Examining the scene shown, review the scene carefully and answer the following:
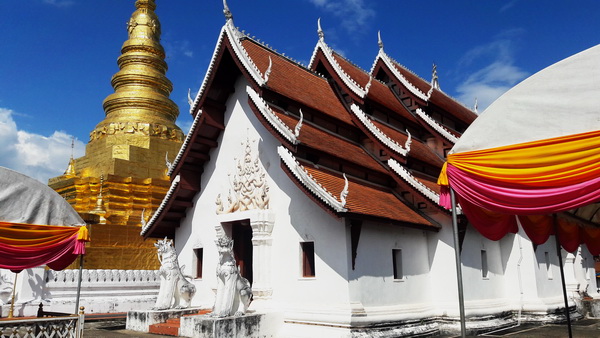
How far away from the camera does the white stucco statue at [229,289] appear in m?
9.48

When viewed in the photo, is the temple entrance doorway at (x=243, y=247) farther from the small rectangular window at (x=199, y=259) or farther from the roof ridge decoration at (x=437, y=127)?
the roof ridge decoration at (x=437, y=127)

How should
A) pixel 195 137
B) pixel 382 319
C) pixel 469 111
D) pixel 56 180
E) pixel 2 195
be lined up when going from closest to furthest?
pixel 2 195 < pixel 382 319 < pixel 195 137 < pixel 469 111 < pixel 56 180

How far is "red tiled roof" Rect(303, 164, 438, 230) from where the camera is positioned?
9817 mm

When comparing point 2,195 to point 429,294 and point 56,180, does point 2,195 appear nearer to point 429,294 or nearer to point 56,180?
point 429,294

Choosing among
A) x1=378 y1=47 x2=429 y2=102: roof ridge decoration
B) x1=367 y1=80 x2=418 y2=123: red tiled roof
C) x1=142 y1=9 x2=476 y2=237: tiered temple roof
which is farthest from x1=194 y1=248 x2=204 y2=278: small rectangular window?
Answer: x1=378 y1=47 x2=429 y2=102: roof ridge decoration

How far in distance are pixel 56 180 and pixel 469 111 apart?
727 inches

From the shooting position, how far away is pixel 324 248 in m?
10.0

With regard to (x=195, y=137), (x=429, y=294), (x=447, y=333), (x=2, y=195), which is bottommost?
(x=447, y=333)

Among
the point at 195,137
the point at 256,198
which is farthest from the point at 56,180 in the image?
the point at 256,198

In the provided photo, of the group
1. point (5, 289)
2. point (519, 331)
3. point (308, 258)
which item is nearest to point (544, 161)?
point (308, 258)

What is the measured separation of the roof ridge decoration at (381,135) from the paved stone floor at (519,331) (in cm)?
441

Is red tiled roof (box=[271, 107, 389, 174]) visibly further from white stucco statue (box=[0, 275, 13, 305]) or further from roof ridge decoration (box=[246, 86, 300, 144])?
white stucco statue (box=[0, 275, 13, 305])

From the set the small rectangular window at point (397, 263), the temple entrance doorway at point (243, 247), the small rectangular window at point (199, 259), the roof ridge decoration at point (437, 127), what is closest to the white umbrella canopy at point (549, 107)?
the small rectangular window at point (397, 263)

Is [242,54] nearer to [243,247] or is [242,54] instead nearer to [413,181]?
[243,247]
